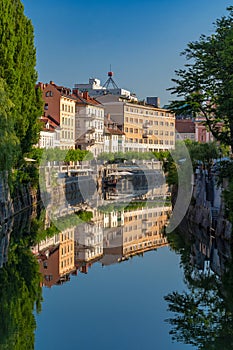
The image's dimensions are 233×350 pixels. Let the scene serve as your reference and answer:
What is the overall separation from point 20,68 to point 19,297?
21.3m

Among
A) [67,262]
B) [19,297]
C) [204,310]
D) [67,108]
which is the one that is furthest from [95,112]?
[204,310]

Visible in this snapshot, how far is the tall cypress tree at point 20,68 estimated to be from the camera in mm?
32938

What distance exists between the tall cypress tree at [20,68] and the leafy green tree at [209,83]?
920 cm

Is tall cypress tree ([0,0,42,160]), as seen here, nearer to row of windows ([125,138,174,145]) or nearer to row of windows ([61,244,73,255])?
row of windows ([61,244,73,255])

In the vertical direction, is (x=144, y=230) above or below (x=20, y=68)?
below

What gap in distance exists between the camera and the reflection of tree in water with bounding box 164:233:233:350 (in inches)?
597

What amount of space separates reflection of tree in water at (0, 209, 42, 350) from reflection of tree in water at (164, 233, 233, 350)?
3.50m

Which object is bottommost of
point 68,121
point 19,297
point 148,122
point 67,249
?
point 19,297

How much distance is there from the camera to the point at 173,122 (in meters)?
108

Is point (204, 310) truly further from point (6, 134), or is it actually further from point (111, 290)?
point (6, 134)

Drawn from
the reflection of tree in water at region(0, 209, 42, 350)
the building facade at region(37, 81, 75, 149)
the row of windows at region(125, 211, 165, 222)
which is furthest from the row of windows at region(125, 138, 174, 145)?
the reflection of tree in water at region(0, 209, 42, 350)

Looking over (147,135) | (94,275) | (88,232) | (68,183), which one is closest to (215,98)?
(94,275)

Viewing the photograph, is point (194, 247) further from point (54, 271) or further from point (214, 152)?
point (214, 152)

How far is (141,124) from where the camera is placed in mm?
101500
